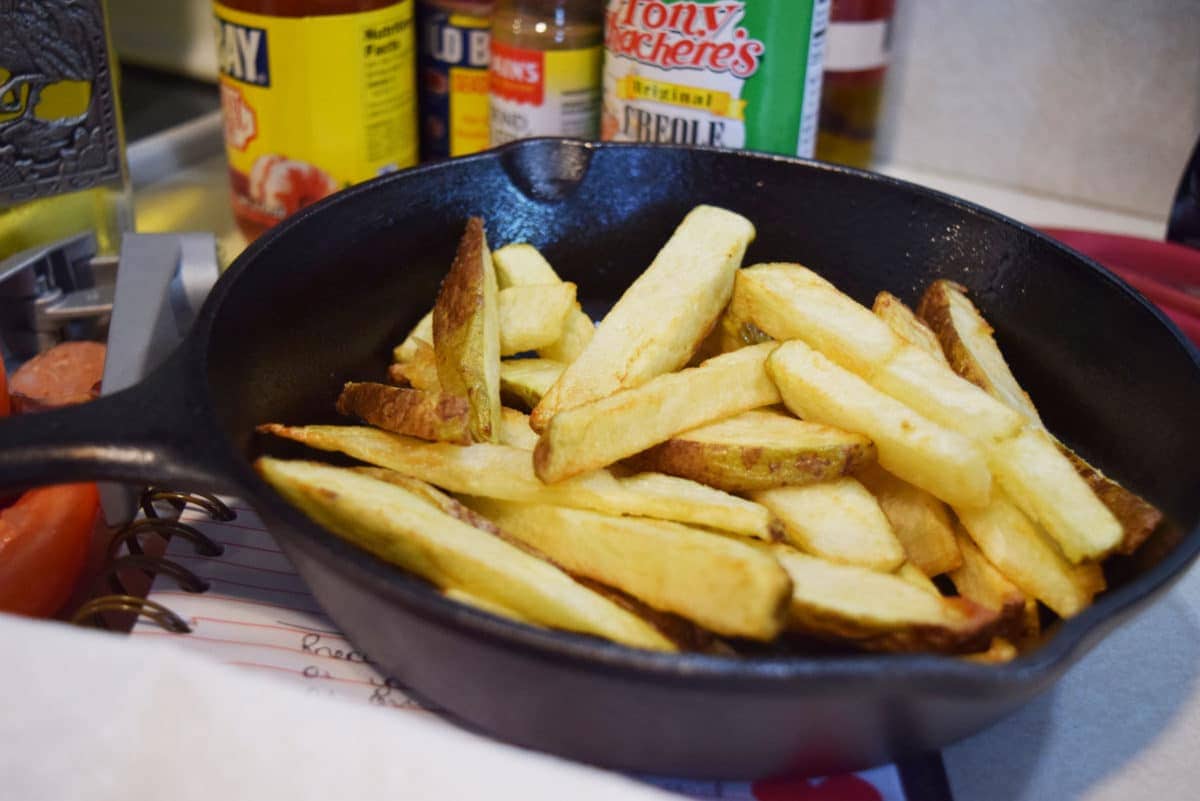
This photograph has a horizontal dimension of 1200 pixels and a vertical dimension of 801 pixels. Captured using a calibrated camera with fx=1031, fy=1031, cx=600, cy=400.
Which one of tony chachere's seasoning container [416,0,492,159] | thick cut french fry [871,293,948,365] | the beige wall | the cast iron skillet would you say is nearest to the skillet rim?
the cast iron skillet

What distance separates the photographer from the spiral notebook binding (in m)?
0.83

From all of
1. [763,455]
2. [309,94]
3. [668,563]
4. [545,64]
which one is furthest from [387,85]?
[668,563]

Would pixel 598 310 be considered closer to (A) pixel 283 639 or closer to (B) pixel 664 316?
(B) pixel 664 316

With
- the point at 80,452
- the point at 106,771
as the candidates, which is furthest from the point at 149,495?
the point at 106,771

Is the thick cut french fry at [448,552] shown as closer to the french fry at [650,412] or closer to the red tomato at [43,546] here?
the french fry at [650,412]

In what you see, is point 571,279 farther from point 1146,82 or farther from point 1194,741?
point 1146,82

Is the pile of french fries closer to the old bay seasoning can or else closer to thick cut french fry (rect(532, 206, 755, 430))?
thick cut french fry (rect(532, 206, 755, 430))

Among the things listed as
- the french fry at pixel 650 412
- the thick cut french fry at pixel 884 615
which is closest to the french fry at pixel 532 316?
the french fry at pixel 650 412

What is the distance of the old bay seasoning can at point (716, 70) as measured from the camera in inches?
53.0

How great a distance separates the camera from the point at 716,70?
4.55ft

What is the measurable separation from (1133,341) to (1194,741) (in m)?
0.36

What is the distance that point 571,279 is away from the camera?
1.28 meters

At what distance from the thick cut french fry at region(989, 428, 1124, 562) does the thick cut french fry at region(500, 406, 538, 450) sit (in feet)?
1.28

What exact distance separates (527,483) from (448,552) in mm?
115
